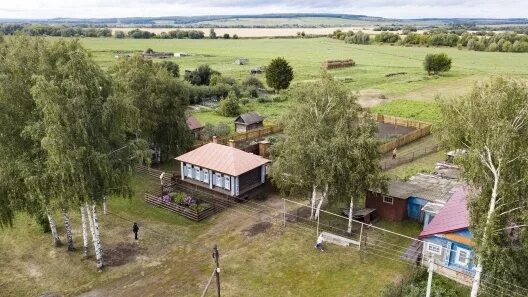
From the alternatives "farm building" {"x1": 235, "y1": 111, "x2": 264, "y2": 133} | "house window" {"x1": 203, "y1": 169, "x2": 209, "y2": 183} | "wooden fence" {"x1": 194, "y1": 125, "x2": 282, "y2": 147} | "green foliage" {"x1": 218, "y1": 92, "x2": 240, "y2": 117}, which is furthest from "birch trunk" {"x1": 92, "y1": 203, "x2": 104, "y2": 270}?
"green foliage" {"x1": 218, "y1": 92, "x2": 240, "y2": 117}

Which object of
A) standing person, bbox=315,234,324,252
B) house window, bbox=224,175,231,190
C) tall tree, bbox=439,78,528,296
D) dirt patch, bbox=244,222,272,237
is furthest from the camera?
house window, bbox=224,175,231,190

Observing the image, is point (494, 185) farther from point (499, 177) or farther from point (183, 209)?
point (183, 209)

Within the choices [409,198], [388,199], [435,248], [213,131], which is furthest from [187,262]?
[213,131]

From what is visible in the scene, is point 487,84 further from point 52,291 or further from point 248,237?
point 52,291

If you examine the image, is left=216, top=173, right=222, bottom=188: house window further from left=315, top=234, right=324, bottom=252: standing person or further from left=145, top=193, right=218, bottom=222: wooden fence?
left=315, top=234, right=324, bottom=252: standing person

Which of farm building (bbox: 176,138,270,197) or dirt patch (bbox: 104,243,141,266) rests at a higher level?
farm building (bbox: 176,138,270,197)

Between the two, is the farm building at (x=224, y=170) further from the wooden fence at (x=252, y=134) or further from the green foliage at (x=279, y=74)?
the green foliage at (x=279, y=74)

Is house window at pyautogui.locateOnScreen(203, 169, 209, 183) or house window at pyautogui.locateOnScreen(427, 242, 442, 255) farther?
house window at pyautogui.locateOnScreen(203, 169, 209, 183)
